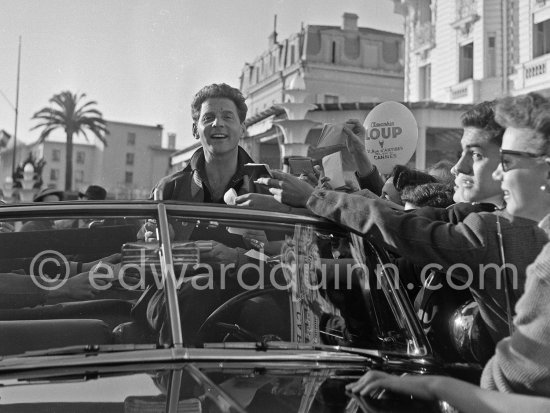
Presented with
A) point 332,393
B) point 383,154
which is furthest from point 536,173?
point 383,154

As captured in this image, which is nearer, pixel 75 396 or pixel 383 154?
pixel 75 396

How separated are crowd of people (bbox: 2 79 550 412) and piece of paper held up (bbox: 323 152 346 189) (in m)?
1.60

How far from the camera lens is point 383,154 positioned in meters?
6.51

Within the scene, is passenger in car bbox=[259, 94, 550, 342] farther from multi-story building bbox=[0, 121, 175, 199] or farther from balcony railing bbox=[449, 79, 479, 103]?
multi-story building bbox=[0, 121, 175, 199]

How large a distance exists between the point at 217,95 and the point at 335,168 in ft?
3.62

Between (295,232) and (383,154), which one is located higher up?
(383,154)

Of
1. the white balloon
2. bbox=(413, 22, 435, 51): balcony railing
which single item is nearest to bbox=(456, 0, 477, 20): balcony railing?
bbox=(413, 22, 435, 51): balcony railing

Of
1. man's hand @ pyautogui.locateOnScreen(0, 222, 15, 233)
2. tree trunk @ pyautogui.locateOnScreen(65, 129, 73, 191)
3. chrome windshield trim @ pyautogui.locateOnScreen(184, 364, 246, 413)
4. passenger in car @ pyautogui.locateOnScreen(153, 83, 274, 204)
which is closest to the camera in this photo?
chrome windshield trim @ pyautogui.locateOnScreen(184, 364, 246, 413)

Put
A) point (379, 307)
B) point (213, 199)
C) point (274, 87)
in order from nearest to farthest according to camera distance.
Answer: point (379, 307)
point (213, 199)
point (274, 87)

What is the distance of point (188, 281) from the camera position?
2197mm

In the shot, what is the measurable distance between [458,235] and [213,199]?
5.66 ft

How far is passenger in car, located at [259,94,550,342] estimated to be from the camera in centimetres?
209

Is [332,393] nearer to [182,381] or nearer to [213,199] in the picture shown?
[182,381]

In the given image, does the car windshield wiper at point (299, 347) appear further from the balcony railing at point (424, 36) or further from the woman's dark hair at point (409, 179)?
the balcony railing at point (424, 36)
